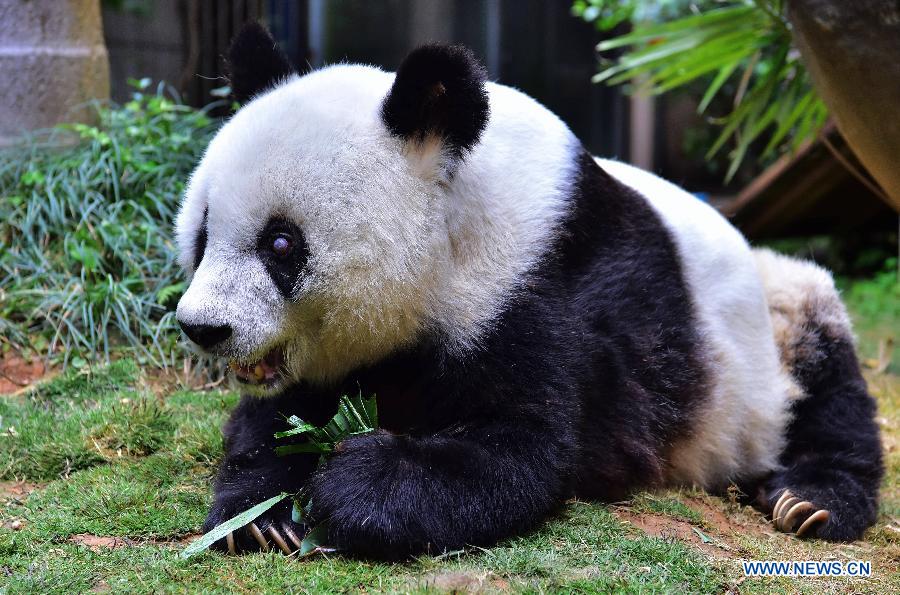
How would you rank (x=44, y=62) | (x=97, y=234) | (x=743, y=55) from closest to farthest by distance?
(x=97, y=234) → (x=44, y=62) → (x=743, y=55)

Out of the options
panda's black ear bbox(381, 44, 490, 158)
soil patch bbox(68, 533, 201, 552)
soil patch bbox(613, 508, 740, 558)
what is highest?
panda's black ear bbox(381, 44, 490, 158)

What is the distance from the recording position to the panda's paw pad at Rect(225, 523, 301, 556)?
317 centimetres

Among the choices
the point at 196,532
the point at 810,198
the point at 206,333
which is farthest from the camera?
the point at 810,198

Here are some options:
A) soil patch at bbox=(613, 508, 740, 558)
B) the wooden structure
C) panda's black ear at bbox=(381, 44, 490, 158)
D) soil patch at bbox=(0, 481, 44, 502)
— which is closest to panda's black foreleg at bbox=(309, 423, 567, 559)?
soil patch at bbox=(613, 508, 740, 558)

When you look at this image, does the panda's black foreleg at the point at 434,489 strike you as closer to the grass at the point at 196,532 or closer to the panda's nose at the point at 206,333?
the grass at the point at 196,532

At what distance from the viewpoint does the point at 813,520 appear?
3.97 meters

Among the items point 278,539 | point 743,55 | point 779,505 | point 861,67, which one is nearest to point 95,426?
point 278,539

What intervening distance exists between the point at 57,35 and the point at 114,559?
4.44m

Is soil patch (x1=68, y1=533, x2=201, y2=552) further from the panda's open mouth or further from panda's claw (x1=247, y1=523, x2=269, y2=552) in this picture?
the panda's open mouth

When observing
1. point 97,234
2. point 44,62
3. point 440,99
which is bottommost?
point 97,234

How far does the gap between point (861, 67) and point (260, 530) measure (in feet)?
9.76

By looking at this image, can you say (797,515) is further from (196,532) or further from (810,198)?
(810,198)

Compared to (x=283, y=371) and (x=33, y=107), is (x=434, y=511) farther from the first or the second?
(x=33, y=107)

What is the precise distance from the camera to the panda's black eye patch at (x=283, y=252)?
3104 mm
